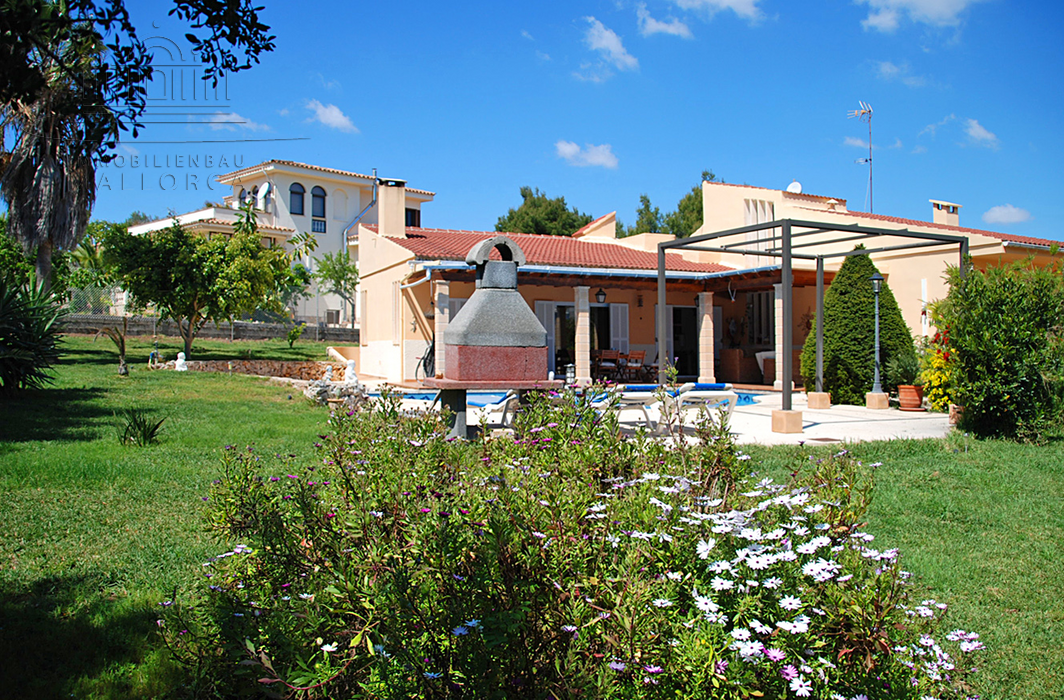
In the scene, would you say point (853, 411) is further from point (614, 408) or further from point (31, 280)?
point (31, 280)

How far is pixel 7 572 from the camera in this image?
3.96m

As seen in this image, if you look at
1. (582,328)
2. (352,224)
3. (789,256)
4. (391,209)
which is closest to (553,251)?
(582,328)

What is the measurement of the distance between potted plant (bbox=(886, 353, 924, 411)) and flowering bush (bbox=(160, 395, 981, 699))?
1152cm

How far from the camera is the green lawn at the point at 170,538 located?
2.99 meters

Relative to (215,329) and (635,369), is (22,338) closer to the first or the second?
(635,369)

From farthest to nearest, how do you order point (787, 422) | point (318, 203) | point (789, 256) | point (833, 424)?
point (318, 203) < point (833, 424) < point (789, 256) < point (787, 422)

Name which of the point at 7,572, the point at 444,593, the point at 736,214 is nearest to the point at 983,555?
the point at 444,593

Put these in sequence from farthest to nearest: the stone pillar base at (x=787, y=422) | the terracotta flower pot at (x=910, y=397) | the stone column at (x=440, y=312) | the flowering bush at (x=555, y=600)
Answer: the stone column at (x=440, y=312) → the terracotta flower pot at (x=910, y=397) → the stone pillar base at (x=787, y=422) → the flowering bush at (x=555, y=600)

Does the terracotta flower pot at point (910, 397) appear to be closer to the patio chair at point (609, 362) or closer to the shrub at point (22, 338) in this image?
the patio chair at point (609, 362)

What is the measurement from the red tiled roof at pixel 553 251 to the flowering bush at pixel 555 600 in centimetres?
1518

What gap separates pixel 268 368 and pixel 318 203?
2613cm

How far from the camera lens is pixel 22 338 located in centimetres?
1076

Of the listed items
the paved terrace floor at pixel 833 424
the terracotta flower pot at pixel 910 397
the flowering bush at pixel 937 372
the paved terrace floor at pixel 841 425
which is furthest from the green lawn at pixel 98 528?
the terracotta flower pot at pixel 910 397

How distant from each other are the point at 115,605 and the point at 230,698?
5.24 feet
